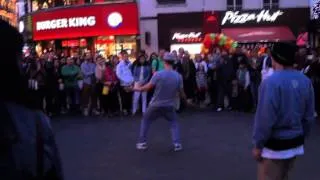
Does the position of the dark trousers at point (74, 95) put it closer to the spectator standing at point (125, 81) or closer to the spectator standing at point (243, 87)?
the spectator standing at point (125, 81)

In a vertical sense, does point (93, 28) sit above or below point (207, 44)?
above

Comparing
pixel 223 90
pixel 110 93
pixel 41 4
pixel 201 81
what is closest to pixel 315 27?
pixel 201 81

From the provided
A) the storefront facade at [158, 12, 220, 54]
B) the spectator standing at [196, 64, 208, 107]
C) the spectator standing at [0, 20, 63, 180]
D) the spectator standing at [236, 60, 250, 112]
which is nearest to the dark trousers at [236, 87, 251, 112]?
the spectator standing at [236, 60, 250, 112]

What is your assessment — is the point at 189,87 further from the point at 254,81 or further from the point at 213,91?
the point at 254,81

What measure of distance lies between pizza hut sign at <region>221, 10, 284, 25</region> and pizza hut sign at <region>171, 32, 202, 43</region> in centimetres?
134

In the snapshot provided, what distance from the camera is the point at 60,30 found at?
36344 millimetres

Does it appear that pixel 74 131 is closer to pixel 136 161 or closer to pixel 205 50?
pixel 136 161

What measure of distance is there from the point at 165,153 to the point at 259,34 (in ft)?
73.0

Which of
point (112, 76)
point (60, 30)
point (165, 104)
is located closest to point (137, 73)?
point (112, 76)

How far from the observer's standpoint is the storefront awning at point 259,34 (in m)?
32.2

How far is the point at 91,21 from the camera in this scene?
114 ft

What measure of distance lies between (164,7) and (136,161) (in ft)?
78.1

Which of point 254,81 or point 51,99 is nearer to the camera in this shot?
point 254,81

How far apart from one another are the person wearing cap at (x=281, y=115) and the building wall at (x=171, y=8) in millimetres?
27482
